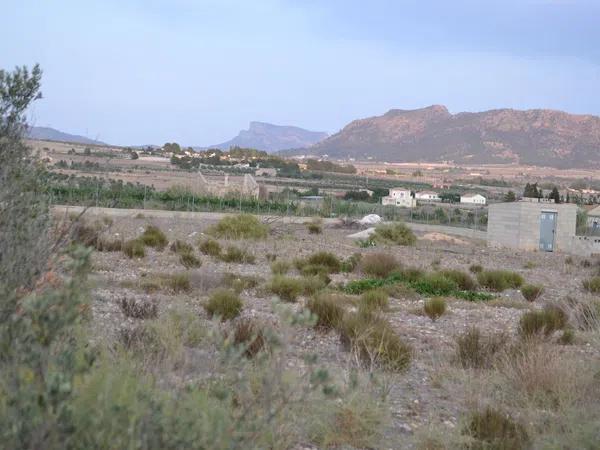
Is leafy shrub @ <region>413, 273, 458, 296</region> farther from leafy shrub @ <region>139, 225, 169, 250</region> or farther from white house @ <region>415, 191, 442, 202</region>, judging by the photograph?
white house @ <region>415, 191, 442, 202</region>

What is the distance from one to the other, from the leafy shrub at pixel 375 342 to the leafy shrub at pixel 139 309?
276 cm

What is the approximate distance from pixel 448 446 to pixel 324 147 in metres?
193

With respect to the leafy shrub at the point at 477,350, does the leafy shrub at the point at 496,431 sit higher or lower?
higher

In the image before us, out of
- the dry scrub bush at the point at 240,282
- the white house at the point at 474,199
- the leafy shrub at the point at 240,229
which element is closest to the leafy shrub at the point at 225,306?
the dry scrub bush at the point at 240,282

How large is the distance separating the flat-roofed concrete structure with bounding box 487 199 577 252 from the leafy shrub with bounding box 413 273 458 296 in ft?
80.2

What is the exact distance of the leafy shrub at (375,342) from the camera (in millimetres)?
9266

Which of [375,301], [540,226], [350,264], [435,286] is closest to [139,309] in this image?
[375,301]

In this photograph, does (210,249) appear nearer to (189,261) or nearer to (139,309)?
(189,261)

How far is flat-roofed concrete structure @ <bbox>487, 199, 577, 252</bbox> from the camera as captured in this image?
43031 millimetres

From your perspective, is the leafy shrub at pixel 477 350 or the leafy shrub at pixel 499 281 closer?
the leafy shrub at pixel 477 350

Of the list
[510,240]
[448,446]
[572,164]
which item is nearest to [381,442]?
[448,446]

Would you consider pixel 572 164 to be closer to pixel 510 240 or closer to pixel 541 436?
pixel 510 240

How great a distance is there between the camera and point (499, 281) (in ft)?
71.1

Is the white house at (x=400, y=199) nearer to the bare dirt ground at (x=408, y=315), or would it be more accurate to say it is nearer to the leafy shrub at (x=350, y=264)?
the bare dirt ground at (x=408, y=315)
